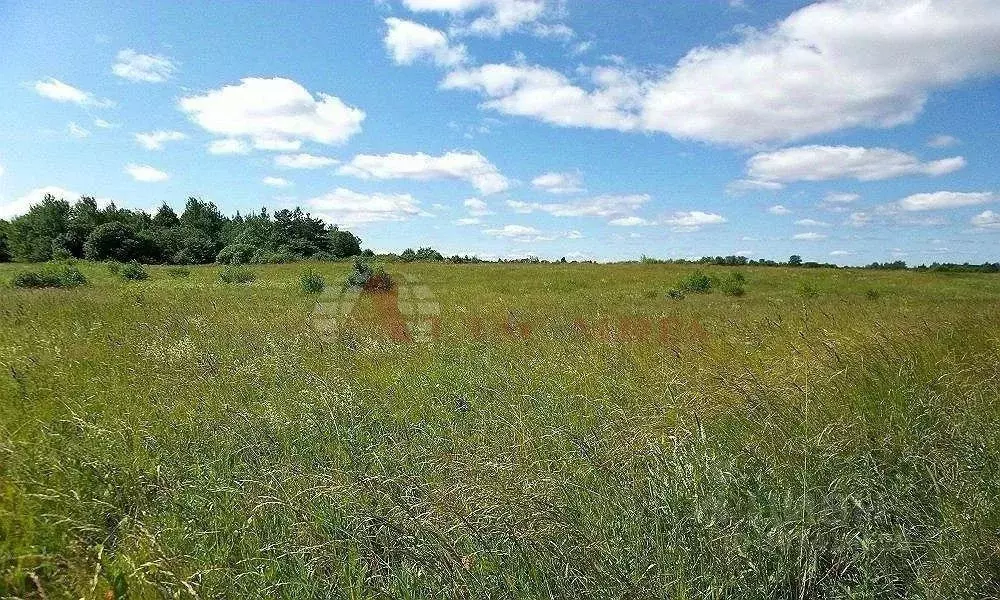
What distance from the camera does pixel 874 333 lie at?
593 cm

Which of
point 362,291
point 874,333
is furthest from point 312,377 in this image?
point 362,291

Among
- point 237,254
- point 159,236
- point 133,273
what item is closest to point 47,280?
point 133,273

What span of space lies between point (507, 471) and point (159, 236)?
69134mm

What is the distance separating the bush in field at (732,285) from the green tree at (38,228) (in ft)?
210

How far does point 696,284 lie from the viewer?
22078mm

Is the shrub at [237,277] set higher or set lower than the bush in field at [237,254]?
lower

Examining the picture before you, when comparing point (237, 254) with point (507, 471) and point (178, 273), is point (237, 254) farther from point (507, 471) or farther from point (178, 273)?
point (507, 471)

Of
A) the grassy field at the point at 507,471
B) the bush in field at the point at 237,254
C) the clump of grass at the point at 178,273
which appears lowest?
the grassy field at the point at 507,471

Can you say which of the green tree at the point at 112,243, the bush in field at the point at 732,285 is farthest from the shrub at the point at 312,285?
the green tree at the point at 112,243

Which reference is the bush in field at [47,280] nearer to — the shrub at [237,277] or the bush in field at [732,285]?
the shrub at [237,277]

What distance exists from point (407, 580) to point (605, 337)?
18.9 feet

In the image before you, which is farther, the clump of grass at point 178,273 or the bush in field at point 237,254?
the bush in field at point 237,254

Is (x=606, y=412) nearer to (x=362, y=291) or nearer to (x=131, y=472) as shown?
(x=131, y=472)

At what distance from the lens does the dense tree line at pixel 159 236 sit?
51.9 metres
